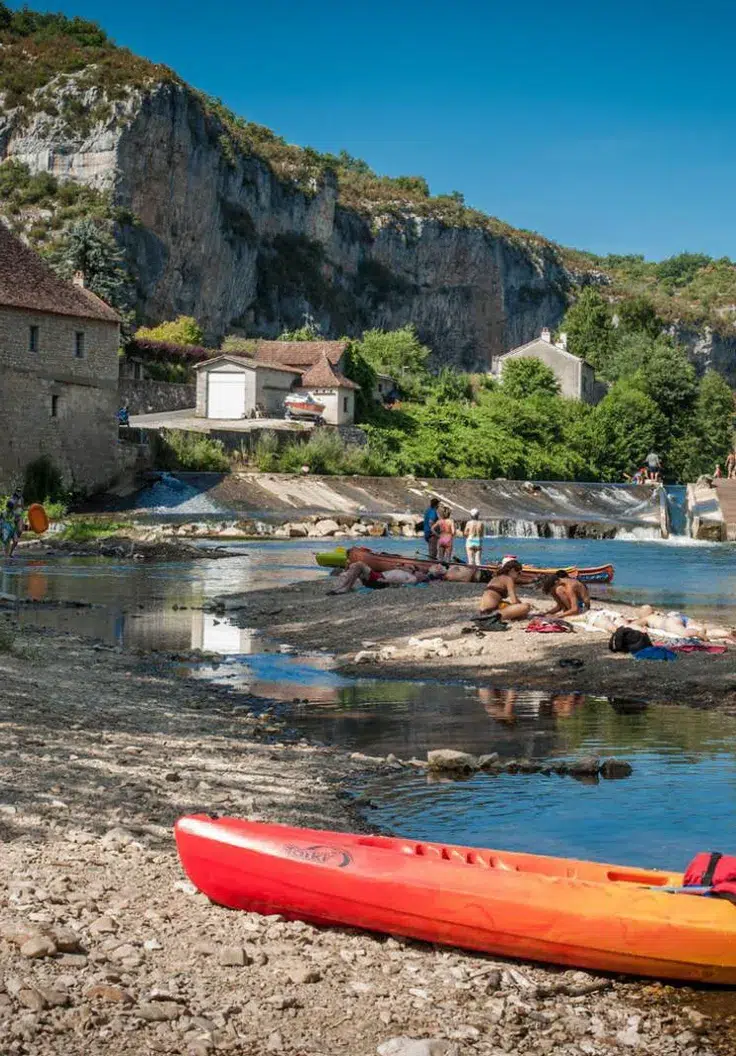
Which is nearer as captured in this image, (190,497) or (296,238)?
(190,497)

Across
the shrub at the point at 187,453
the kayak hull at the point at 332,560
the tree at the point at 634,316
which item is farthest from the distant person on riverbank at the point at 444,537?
the tree at the point at 634,316

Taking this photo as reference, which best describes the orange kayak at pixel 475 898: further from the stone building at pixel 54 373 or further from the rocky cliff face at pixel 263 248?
the rocky cliff face at pixel 263 248

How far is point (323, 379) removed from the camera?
6988cm

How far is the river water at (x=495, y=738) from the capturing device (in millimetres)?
9055

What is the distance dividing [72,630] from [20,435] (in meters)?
30.9

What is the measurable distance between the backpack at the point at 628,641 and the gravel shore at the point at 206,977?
8457 mm

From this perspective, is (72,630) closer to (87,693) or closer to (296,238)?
(87,693)

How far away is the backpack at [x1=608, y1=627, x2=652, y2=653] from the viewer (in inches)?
663

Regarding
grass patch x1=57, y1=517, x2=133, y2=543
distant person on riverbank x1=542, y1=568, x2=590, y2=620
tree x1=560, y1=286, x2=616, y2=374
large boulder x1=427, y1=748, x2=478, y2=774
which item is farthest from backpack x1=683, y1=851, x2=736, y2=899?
tree x1=560, y1=286, x2=616, y2=374

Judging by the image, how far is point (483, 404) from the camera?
85750 mm

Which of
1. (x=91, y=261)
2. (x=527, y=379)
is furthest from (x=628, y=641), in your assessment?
(x=527, y=379)

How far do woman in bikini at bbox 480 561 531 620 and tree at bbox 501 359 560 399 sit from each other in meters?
69.3

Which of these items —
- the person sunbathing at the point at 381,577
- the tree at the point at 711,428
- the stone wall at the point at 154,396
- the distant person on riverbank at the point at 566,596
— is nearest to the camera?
the distant person on riverbank at the point at 566,596

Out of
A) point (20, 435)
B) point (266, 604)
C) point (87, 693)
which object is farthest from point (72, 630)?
point (20, 435)
